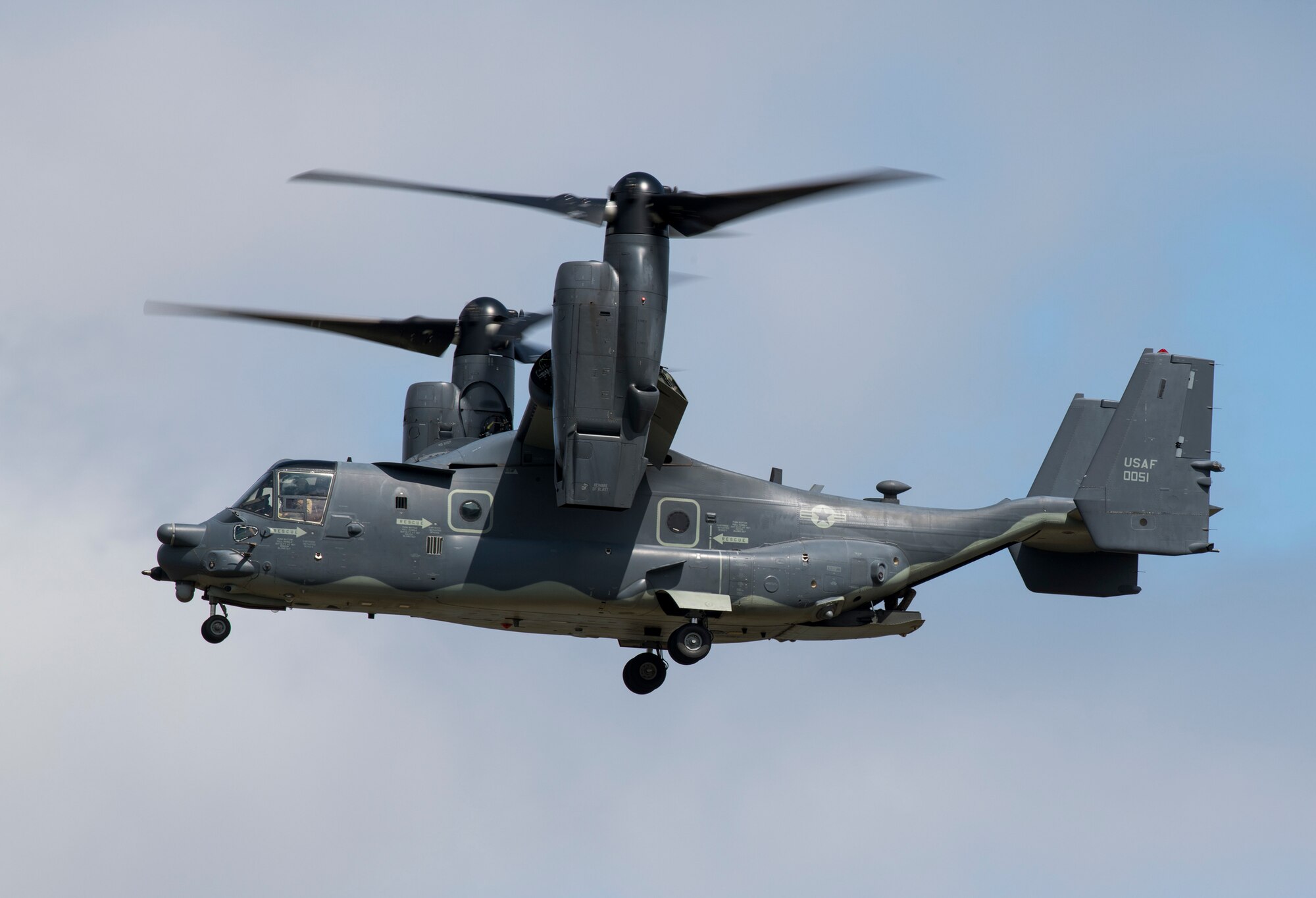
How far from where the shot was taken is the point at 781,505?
2433 cm

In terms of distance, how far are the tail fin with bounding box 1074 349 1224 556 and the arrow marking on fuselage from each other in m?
8.81

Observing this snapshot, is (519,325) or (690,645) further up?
(519,325)

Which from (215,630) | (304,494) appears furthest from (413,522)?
(215,630)

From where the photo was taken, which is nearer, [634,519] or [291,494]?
[291,494]

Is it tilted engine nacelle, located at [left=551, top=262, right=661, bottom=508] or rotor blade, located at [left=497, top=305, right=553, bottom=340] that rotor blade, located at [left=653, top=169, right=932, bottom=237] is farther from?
rotor blade, located at [left=497, top=305, right=553, bottom=340]

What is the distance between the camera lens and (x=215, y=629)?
22.8m

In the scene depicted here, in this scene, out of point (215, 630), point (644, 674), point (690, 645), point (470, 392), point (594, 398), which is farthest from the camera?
point (470, 392)

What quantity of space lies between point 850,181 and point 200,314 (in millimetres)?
9671

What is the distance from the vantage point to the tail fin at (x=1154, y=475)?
25109mm

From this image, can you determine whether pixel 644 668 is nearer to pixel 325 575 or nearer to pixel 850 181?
pixel 325 575

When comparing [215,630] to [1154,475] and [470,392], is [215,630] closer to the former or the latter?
[470,392]

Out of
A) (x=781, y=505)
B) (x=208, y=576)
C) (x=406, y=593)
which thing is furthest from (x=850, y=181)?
(x=208, y=576)

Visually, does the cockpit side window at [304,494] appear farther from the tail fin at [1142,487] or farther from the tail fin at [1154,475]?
the tail fin at [1154,475]

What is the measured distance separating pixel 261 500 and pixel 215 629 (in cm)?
168
